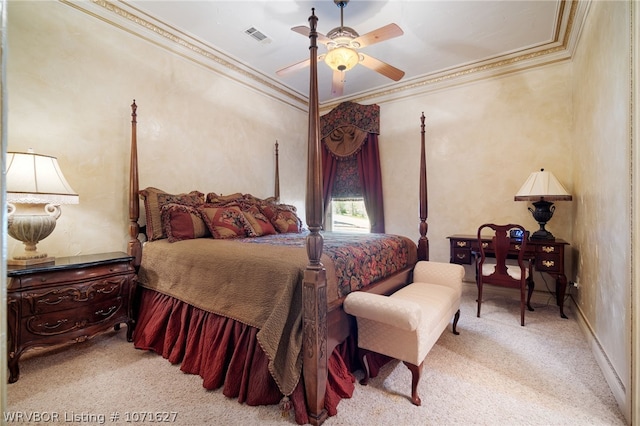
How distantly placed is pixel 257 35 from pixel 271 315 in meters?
3.10

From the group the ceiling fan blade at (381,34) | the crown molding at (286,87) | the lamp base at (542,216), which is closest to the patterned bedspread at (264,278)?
the ceiling fan blade at (381,34)

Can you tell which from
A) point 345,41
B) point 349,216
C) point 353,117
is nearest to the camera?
point 345,41

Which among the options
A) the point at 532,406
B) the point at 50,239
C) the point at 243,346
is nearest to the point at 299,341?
the point at 243,346

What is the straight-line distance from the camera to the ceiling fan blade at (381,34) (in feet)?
6.92

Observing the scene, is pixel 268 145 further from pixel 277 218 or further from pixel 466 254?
pixel 466 254

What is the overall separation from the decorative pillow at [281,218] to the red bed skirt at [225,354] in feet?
4.77

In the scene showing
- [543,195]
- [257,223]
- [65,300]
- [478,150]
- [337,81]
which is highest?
[337,81]

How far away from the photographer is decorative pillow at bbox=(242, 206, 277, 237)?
2932 millimetres

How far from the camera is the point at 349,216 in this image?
5.02 m

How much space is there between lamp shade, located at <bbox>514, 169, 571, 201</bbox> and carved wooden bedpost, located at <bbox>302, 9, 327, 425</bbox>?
2795mm

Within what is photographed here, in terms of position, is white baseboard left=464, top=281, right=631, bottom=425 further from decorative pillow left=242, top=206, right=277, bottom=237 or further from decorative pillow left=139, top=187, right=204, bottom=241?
decorative pillow left=139, top=187, right=204, bottom=241

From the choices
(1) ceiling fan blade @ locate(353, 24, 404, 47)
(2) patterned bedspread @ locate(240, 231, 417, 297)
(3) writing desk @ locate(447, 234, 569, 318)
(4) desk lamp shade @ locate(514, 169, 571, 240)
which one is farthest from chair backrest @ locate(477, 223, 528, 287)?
(1) ceiling fan blade @ locate(353, 24, 404, 47)

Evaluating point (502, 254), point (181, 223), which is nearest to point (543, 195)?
point (502, 254)

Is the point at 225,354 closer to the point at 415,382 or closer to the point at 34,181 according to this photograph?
the point at 415,382
